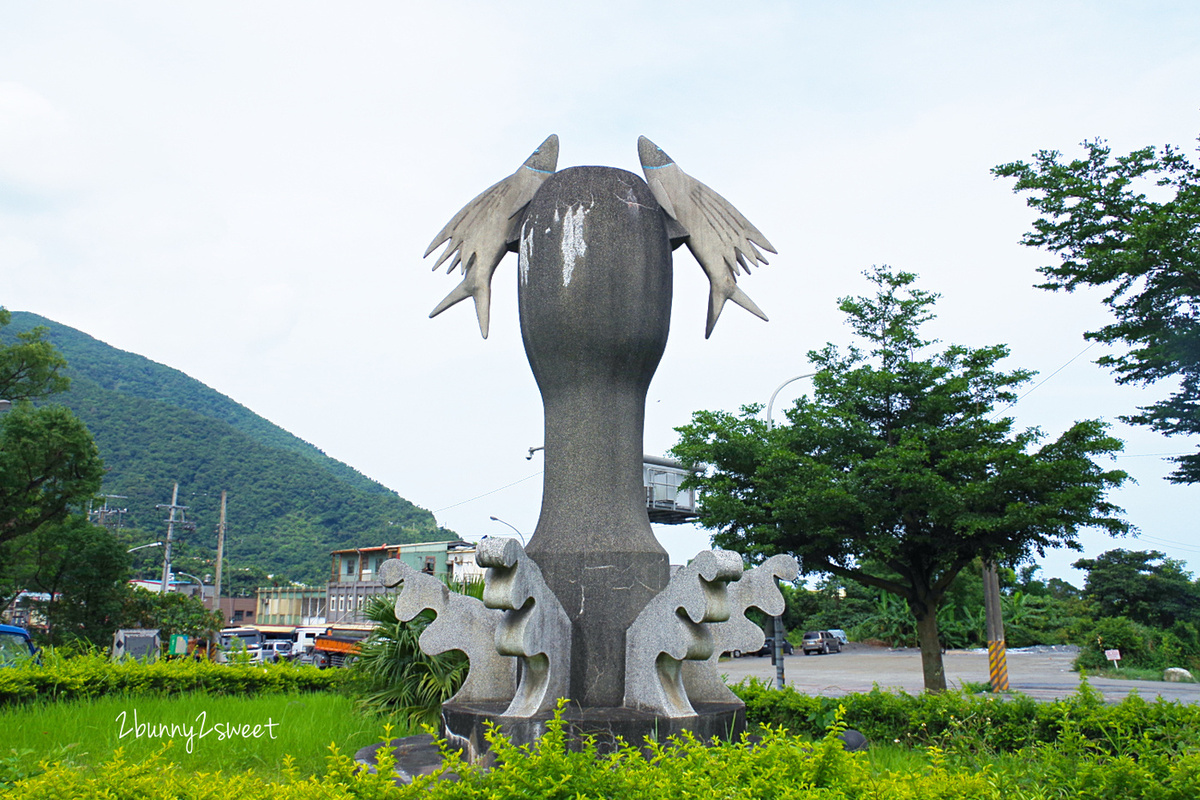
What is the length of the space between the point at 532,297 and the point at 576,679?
274cm

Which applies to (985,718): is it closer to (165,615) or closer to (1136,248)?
(1136,248)

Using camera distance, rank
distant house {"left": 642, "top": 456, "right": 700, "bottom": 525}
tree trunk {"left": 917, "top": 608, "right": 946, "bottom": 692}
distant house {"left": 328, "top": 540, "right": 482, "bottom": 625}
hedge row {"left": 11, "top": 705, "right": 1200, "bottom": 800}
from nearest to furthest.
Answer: hedge row {"left": 11, "top": 705, "right": 1200, "bottom": 800} < tree trunk {"left": 917, "top": 608, "right": 946, "bottom": 692} < distant house {"left": 642, "top": 456, "right": 700, "bottom": 525} < distant house {"left": 328, "top": 540, "right": 482, "bottom": 625}

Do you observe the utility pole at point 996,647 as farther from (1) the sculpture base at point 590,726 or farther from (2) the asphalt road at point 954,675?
(1) the sculpture base at point 590,726

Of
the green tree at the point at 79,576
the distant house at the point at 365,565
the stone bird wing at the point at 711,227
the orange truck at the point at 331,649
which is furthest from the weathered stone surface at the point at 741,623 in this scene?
the green tree at the point at 79,576

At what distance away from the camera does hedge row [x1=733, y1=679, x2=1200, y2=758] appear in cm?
552

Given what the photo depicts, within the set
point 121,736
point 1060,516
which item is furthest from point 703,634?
point 1060,516

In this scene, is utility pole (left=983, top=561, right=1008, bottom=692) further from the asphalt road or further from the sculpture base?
the sculpture base

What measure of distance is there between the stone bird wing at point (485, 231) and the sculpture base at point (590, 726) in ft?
10.2

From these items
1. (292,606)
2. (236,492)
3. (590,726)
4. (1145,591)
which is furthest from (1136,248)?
(236,492)

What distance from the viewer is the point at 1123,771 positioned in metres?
3.49

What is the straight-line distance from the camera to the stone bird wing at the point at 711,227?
692 cm

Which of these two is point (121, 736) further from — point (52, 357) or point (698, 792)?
point (52, 357)

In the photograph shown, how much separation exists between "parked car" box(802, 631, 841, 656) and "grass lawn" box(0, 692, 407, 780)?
29.2 m

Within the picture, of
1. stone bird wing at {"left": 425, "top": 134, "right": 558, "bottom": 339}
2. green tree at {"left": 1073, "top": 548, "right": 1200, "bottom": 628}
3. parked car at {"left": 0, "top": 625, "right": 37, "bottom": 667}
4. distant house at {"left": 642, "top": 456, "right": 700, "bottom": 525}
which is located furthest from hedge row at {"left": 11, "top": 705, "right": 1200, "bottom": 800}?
green tree at {"left": 1073, "top": 548, "right": 1200, "bottom": 628}
